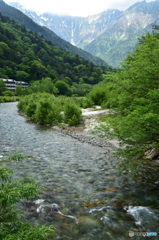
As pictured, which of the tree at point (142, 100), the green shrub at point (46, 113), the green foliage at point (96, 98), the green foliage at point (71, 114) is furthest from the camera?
the green foliage at point (96, 98)

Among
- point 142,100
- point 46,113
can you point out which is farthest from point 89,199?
point 46,113

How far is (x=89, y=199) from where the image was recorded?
8.09 m

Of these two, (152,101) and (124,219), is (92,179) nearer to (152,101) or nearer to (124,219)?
(124,219)

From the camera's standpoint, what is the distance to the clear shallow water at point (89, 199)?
629 centimetres

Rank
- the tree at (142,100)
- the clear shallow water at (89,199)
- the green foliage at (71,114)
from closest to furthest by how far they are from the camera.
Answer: the clear shallow water at (89,199) < the tree at (142,100) < the green foliage at (71,114)

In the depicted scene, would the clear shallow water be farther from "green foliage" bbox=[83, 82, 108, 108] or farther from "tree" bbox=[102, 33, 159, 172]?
"green foliage" bbox=[83, 82, 108, 108]

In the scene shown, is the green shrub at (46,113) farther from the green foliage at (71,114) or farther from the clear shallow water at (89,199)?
the clear shallow water at (89,199)

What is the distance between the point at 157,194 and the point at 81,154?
298 inches

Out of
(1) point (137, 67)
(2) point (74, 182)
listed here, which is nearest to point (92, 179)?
(2) point (74, 182)

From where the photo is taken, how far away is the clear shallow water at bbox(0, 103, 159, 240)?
6.29m

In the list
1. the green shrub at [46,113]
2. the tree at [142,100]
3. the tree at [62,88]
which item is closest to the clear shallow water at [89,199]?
the tree at [142,100]

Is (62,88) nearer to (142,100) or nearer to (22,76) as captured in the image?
(22,76)

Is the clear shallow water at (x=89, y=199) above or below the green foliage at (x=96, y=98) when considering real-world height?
below

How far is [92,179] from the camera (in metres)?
10.2
